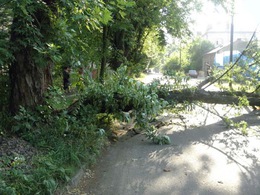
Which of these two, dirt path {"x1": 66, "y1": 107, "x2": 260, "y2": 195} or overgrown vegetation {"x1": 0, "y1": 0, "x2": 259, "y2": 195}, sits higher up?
overgrown vegetation {"x1": 0, "y1": 0, "x2": 259, "y2": 195}

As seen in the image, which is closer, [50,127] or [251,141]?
[50,127]

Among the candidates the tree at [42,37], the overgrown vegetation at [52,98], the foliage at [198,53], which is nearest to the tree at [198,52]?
the foliage at [198,53]

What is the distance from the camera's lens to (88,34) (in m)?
9.05

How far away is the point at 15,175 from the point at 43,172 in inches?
16.0

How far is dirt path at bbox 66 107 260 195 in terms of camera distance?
4668 millimetres

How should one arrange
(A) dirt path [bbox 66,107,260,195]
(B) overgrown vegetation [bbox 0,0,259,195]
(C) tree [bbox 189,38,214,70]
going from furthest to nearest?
(C) tree [bbox 189,38,214,70]
(A) dirt path [bbox 66,107,260,195]
(B) overgrown vegetation [bbox 0,0,259,195]

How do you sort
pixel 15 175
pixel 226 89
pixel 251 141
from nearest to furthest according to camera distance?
pixel 15 175 < pixel 251 141 < pixel 226 89

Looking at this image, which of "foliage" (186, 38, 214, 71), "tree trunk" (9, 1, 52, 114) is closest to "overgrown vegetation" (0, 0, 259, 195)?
Result: "tree trunk" (9, 1, 52, 114)

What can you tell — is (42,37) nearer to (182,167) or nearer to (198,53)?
(182,167)

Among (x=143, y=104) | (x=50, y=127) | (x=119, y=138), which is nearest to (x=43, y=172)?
(x=50, y=127)

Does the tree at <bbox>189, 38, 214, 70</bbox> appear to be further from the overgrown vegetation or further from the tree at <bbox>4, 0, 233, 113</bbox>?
the tree at <bbox>4, 0, 233, 113</bbox>

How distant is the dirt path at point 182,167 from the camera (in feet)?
15.3

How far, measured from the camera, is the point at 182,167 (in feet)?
18.7

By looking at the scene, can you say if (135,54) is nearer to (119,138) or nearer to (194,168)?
→ (119,138)
